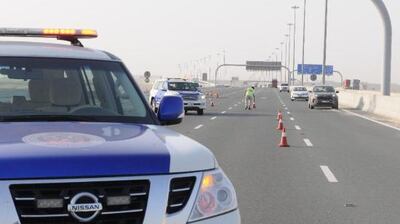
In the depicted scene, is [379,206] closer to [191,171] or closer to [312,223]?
→ [312,223]

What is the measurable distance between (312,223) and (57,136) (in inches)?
157

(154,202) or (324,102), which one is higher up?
(154,202)

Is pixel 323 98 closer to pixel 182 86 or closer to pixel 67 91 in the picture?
pixel 182 86

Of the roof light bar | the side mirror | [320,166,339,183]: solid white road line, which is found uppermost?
the roof light bar

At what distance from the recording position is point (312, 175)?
1121cm

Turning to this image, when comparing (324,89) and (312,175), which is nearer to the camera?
(312,175)

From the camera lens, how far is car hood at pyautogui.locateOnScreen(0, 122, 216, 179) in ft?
11.4

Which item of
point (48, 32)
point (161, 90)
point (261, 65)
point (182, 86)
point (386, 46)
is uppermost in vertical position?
point (386, 46)

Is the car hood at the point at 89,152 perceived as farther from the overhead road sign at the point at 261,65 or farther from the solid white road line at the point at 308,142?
the overhead road sign at the point at 261,65

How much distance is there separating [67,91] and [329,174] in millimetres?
7003

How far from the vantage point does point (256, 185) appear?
9969mm

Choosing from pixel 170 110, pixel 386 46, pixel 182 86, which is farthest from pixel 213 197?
pixel 386 46

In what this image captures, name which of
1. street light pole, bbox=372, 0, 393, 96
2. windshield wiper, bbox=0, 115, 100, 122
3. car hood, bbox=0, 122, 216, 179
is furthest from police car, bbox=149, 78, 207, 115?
car hood, bbox=0, 122, 216, 179

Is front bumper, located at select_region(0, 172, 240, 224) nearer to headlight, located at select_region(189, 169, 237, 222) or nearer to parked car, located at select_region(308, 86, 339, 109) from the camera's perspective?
headlight, located at select_region(189, 169, 237, 222)
